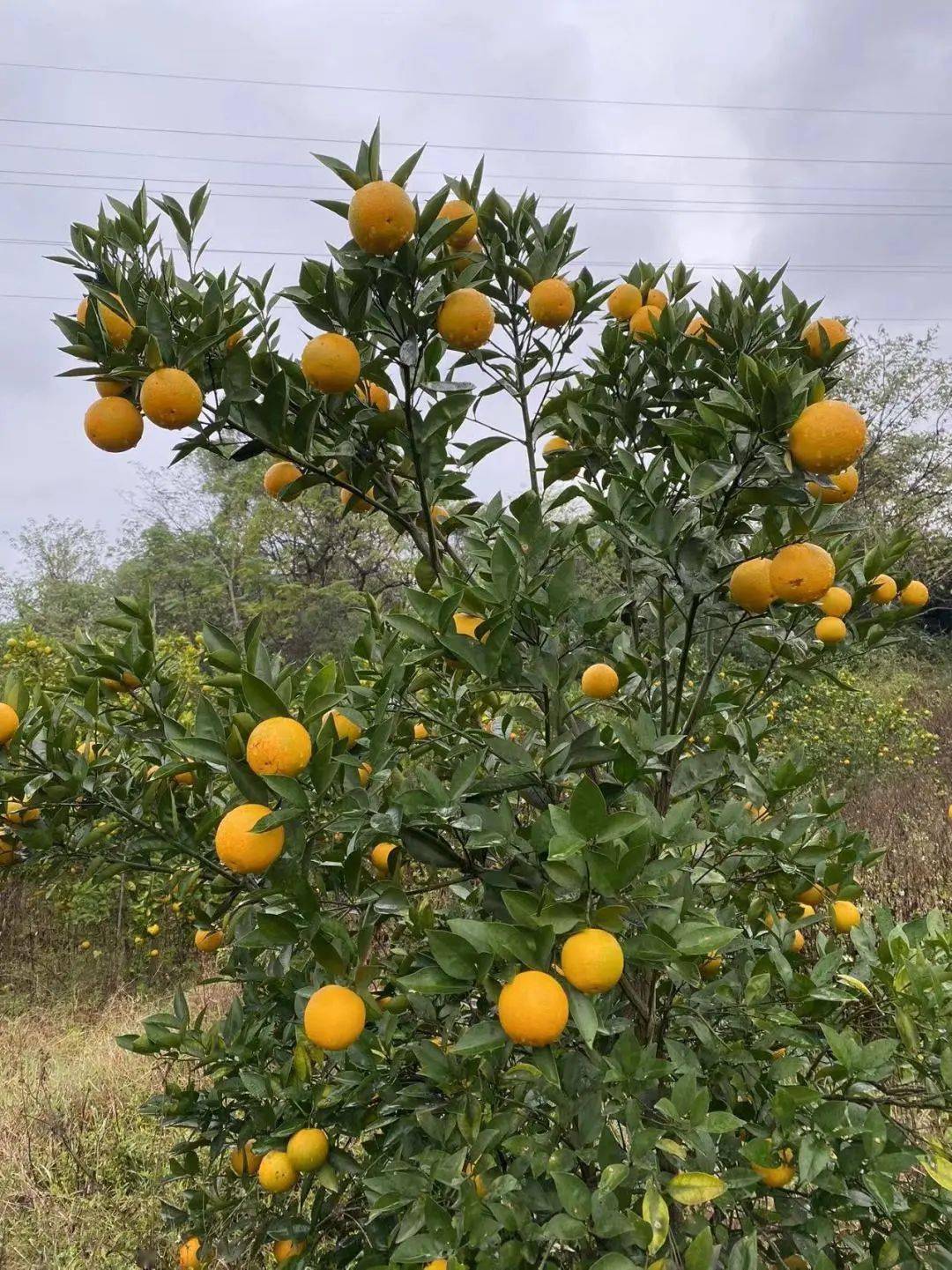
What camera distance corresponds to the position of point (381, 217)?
85 cm

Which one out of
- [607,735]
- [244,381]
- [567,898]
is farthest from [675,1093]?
[244,381]

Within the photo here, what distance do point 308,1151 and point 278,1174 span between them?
0.21ft

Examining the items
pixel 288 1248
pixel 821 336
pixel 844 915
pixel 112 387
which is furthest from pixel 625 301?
pixel 288 1248

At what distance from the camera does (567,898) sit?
2.67 ft

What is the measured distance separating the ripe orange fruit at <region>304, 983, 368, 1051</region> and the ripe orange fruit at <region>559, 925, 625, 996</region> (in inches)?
10.8

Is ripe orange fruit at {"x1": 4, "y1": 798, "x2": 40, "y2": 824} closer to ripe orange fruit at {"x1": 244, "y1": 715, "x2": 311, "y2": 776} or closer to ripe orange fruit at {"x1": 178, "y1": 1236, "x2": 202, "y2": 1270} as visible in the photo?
ripe orange fruit at {"x1": 244, "y1": 715, "x2": 311, "y2": 776}

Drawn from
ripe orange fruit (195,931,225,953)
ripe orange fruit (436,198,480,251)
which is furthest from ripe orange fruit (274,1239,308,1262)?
ripe orange fruit (436,198,480,251)

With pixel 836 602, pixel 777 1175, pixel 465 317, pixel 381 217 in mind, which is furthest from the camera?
pixel 836 602

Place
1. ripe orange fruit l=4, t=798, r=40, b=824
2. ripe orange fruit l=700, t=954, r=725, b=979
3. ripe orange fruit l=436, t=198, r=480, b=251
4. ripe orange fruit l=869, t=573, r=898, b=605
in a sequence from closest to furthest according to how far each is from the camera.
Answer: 1. ripe orange fruit l=436, t=198, r=480, b=251
2. ripe orange fruit l=4, t=798, r=40, b=824
3. ripe orange fruit l=700, t=954, r=725, b=979
4. ripe orange fruit l=869, t=573, r=898, b=605

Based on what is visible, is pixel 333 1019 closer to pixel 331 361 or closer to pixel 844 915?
pixel 331 361

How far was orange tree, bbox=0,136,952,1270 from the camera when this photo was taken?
833mm

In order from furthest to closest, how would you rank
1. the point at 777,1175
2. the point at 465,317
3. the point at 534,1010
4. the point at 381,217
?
the point at 777,1175 < the point at 465,317 < the point at 381,217 < the point at 534,1010

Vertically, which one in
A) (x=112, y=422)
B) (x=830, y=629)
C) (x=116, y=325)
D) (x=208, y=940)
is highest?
(x=116, y=325)

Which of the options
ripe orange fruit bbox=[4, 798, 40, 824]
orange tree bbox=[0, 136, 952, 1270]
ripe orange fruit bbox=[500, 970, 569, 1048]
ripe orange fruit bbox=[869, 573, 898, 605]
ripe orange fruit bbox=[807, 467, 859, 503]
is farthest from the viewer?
ripe orange fruit bbox=[869, 573, 898, 605]
